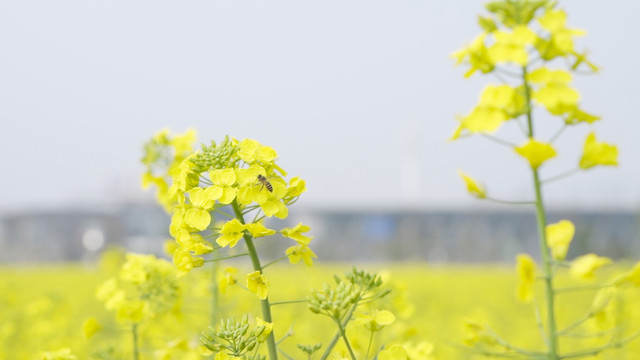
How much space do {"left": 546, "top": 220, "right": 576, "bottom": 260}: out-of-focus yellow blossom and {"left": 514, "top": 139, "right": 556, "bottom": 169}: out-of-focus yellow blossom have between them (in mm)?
172

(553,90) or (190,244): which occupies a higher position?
(553,90)

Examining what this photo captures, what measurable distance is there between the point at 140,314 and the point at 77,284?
12337 millimetres

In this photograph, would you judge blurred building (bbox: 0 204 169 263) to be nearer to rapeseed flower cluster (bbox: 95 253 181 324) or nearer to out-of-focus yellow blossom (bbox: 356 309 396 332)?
rapeseed flower cluster (bbox: 95 253 181 324)

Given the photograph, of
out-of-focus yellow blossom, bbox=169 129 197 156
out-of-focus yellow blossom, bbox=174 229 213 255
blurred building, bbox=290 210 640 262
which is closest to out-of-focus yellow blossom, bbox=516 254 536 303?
out-of-focus yellow blossom, bbox=174 229 213 255

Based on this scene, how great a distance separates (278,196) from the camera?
1219 millimetres

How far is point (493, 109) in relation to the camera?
1438mm

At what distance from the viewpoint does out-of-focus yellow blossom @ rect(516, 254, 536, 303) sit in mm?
1388

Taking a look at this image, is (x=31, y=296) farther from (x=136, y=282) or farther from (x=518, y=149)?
(x=518, y=149)

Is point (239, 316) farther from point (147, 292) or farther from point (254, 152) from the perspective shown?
point (254, 152)

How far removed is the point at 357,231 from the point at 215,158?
36.8 m

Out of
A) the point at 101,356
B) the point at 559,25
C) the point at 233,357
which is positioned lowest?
the point at 101,356

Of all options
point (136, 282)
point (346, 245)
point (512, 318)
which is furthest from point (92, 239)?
point (136, 282)

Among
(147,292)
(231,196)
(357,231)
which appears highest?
(231,196)

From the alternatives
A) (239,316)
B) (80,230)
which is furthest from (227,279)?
(80,230)
